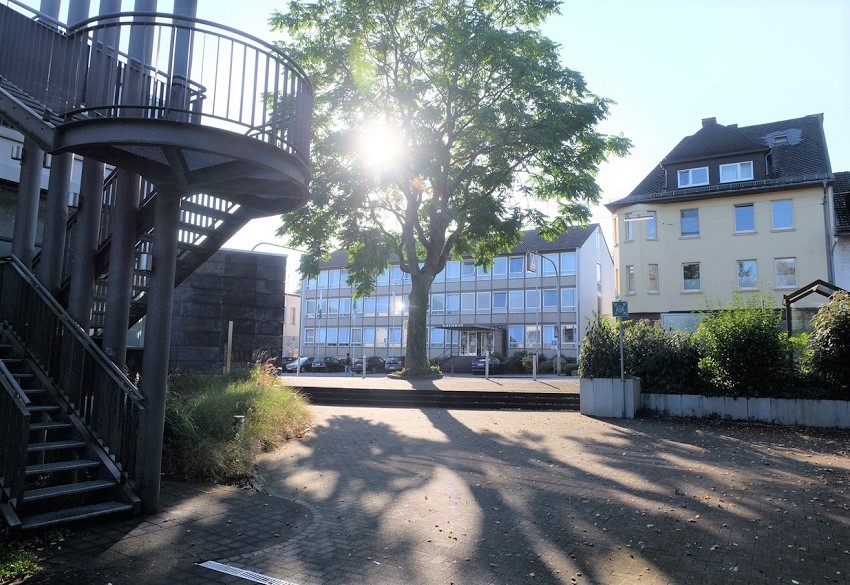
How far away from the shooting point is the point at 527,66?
822 inches

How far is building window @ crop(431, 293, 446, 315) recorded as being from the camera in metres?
57.6

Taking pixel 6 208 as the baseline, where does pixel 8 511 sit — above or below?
below

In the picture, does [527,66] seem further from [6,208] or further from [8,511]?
[8,511]

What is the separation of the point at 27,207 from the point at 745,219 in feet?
113

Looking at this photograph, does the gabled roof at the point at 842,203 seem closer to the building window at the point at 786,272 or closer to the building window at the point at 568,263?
the building window at the point at 786,272

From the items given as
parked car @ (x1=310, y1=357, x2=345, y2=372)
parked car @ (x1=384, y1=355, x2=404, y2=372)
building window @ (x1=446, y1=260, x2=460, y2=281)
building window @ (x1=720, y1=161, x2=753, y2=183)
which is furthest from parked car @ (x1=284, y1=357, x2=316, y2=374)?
building window @ (x1=720, y1=161, x2=753, y2=183)

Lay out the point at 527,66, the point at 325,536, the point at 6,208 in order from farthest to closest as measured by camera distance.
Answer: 1. the point at 527,66
2. the point at 6,208
3. the point at 325,536

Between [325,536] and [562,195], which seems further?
[562,195]

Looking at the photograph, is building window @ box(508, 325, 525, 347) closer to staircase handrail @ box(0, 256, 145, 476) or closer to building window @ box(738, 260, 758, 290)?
building window @ box(738, 260, 758, 290)

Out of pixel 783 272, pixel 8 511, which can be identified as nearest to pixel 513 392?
pixel 8 511

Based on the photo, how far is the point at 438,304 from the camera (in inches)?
2285

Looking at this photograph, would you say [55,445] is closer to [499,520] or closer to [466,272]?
[499,520]

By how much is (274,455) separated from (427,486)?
9.94 ft

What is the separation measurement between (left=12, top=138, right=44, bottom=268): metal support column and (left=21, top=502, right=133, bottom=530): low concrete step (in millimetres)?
3894
